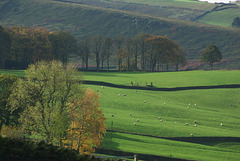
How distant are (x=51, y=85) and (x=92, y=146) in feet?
33.3

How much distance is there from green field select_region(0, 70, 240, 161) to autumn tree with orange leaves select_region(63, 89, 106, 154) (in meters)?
2.90

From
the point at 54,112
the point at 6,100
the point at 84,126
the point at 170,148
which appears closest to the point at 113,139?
the point at 84,126

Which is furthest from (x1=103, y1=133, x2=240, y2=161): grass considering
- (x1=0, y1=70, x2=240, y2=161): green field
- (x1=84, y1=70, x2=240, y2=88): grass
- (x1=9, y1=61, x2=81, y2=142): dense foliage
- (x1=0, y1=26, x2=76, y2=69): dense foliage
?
(x1=0, y1=26, x2=76, y2=69): dense foliage

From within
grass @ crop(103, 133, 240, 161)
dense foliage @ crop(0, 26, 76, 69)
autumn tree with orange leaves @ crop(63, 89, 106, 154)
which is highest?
dense foliage @ crop(0, 26, 76, 69)

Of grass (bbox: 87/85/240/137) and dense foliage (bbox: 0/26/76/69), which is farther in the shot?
dense foliage (bbox: 0/26/76/69)

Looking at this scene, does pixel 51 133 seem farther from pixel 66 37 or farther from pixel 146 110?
pixel 66 37

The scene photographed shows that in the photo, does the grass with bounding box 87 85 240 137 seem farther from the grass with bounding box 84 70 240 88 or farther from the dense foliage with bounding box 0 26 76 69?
the dense foliage with bounding box 0 26 76 69

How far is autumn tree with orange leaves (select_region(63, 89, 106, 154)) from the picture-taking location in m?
42.0

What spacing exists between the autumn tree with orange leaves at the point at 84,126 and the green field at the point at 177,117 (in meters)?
2.90

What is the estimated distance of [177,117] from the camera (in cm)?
6488

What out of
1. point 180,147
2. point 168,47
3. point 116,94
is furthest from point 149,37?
point 180,147

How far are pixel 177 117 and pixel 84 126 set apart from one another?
2719cm

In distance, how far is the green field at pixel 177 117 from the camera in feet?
153

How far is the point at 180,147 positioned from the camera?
157 ft
